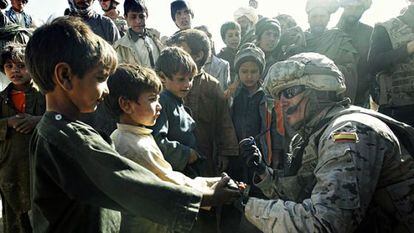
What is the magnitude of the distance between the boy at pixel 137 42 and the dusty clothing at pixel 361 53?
2.58m

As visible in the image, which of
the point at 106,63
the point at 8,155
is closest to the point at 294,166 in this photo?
the point at 106,63

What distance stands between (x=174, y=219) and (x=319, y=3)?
4.86m

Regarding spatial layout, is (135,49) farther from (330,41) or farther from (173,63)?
(330,41)

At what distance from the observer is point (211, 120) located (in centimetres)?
459

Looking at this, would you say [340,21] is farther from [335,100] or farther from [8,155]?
[8,155]

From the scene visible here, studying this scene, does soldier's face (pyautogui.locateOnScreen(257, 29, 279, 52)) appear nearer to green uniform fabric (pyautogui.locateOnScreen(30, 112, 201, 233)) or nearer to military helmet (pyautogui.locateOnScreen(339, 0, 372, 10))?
military helmet (pyautogui.locateOnScreen(339, 0, 372, 10))

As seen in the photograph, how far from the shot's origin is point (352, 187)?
81.3 inches

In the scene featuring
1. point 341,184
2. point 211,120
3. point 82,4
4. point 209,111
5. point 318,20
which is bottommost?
point 211,120

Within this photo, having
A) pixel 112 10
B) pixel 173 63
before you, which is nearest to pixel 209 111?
pixel 173 63

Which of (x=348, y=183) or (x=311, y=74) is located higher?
(x=311, y=74)

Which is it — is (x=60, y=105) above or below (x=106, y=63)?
below

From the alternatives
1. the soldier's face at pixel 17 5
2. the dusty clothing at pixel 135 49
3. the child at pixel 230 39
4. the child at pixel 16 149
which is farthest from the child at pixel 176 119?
the soldier's face at pixel 17 5

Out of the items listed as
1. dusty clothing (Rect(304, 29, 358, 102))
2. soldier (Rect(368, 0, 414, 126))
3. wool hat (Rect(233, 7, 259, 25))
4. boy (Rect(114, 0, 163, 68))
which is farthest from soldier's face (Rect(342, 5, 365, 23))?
boy (Rect(114, 0, 163, 68))

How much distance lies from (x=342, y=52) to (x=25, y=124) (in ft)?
12.7
